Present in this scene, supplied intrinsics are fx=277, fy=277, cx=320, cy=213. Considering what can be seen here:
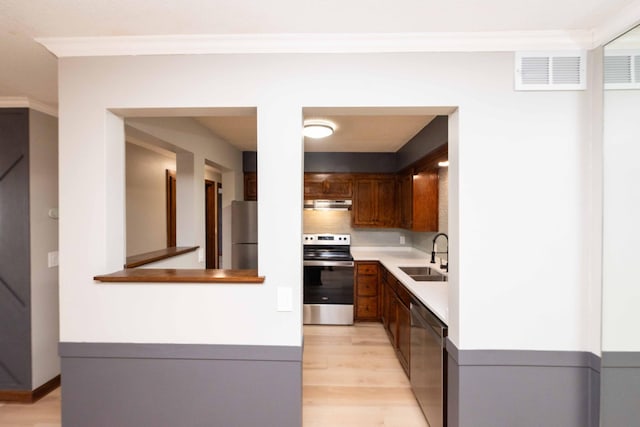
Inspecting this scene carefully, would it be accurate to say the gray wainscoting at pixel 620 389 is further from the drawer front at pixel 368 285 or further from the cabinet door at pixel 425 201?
the drawer front at pixel 368 285

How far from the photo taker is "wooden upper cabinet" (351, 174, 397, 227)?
14.0ft

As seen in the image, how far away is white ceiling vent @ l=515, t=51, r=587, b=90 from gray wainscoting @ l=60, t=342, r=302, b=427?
1924 mm

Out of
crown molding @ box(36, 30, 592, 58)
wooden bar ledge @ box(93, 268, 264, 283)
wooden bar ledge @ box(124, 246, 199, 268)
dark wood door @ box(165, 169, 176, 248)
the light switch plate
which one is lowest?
the light switch plate

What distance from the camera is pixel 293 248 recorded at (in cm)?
154

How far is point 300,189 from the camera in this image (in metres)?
1.55

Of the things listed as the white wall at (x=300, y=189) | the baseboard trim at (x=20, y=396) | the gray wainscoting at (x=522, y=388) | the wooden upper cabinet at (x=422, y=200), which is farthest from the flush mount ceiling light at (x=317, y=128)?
the baseboard trim at (x=20, y=396)

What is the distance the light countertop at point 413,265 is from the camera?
1865 mm

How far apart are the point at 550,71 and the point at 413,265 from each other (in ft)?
7.42

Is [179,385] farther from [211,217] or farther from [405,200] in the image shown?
[405,200]

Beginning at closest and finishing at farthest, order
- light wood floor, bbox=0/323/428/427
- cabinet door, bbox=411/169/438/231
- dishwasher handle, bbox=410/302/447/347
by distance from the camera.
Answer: dishwasher handle, bbox=410/302/447/347, light wood floor, bbox=0/323/428/427, cabinet door, bbox=411/169/438/231

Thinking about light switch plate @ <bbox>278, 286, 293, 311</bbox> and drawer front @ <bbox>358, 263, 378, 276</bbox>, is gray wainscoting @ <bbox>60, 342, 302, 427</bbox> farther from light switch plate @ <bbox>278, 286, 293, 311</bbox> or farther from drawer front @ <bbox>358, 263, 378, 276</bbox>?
drawer front @ <bbox>358, 263, 378, 276</bbox>

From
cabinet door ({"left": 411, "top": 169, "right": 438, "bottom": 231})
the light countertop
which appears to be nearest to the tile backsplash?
the light countertop

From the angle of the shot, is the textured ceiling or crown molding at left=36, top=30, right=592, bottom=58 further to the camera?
crown molding at left=36, top=30, right=592, bottom=58

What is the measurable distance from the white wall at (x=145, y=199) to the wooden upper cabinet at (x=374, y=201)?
9.42 ft
